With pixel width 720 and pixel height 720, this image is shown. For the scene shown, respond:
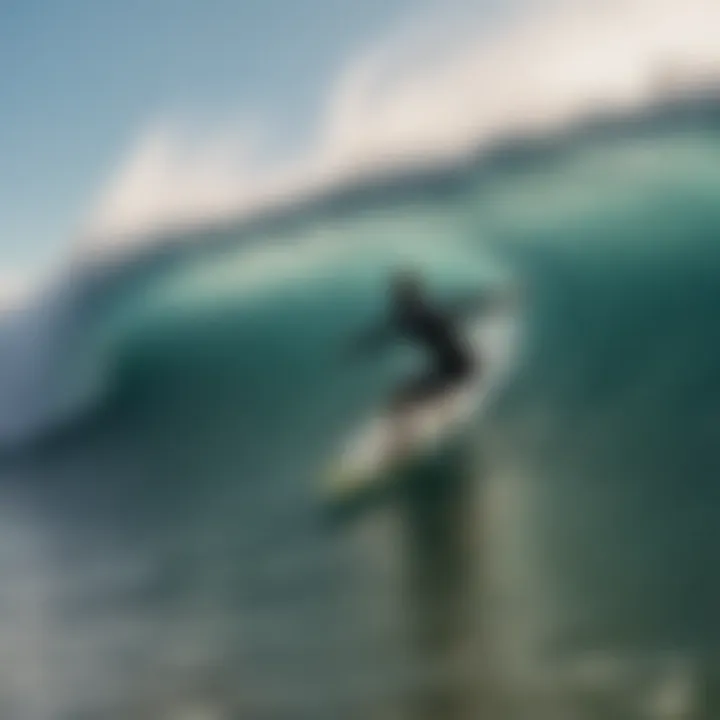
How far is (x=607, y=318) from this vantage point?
1080 mm

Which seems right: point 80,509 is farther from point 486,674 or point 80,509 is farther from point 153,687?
point 486,674

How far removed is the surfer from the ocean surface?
1 centimetres

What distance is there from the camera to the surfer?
111cm

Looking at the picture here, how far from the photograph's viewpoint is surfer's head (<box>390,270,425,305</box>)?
44.6 inches

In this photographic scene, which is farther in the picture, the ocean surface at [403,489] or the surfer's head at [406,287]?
the surfer's head at [406,287]

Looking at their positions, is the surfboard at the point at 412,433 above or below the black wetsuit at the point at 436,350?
below

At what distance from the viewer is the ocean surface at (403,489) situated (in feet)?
3.38

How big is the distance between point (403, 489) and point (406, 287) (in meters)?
0.19

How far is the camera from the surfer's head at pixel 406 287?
1.13m

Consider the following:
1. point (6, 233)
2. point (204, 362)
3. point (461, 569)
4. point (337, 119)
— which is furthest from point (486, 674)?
point (6, 233)

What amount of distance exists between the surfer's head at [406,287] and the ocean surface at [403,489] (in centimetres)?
1

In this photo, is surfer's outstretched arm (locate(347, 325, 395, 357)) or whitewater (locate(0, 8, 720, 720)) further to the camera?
surfer's outstretched arm (locate(347, 325, 395, 357))

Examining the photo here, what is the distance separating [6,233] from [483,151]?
52 centimetres

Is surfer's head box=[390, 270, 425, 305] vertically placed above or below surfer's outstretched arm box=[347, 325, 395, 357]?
above
